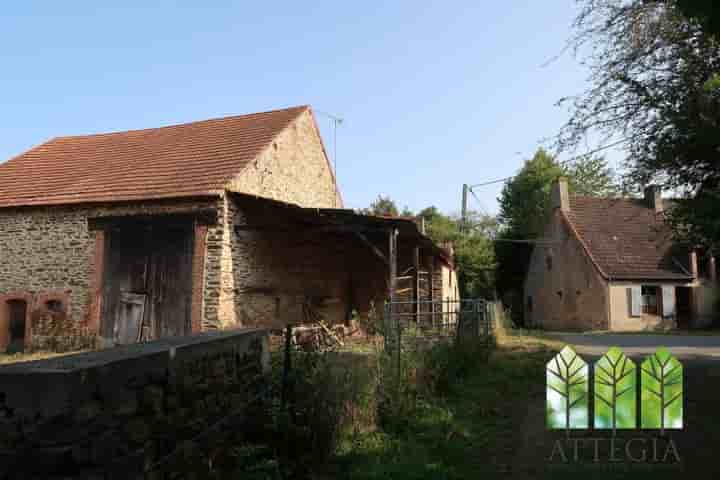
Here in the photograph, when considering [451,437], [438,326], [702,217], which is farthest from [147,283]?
[702,217]

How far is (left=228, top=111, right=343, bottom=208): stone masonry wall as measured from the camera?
14.1 metres

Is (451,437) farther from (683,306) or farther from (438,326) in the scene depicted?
(683,306)

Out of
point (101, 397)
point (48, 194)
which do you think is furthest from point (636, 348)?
point (48, 194)

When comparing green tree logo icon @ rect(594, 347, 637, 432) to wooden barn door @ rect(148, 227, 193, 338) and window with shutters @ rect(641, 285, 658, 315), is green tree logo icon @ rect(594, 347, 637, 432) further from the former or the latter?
window with shutters @ rect(641, 285, 658, 315)

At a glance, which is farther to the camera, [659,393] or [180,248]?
[180,248]

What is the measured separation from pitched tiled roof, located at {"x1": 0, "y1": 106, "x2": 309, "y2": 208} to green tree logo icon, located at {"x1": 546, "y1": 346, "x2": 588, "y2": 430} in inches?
360

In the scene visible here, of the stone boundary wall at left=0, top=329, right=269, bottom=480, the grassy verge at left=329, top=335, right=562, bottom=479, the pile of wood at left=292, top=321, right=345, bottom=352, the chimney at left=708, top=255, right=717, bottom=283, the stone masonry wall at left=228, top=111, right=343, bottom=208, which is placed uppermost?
the stone masonry wall at left=228, top=111, right=343, bottom=208

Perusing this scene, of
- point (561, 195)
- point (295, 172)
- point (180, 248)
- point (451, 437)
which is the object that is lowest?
point (451, 437)

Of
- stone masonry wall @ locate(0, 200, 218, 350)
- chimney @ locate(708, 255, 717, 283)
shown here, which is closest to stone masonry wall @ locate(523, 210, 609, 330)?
chimney @ locate(708, 255, 717, 283)

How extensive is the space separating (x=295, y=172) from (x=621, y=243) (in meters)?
14.8

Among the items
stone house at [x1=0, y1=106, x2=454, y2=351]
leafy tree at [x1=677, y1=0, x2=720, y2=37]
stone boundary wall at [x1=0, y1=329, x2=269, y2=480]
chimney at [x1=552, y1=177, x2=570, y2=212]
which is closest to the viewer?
stone boundary wall at [x1=0, y1=329, x2=269, y2=480]

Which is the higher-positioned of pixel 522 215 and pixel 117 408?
pixel 522 215

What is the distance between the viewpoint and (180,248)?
1241 cm

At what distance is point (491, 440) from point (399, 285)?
1026 cm
